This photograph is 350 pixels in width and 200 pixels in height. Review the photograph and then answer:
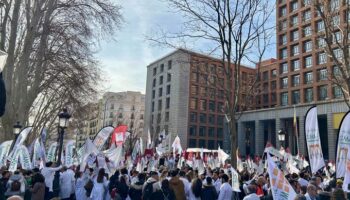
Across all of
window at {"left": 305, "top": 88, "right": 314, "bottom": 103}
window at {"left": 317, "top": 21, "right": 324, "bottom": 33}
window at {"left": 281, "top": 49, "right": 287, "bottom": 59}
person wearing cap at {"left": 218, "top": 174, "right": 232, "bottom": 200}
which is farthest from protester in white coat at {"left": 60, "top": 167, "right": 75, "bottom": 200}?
window at {"left": 281, "top": 49, "right": 287, "bottom": 59}

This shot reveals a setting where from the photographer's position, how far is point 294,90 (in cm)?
5753

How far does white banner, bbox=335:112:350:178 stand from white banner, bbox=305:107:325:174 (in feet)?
1.81

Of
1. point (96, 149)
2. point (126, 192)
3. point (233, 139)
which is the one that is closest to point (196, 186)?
point (126, 192)

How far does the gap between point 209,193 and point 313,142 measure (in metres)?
3.23

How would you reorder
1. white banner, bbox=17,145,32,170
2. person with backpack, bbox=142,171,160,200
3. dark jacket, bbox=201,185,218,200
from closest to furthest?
person with backpack, bbox=142,171,160,200, dark jacket, bbox=201,185,218,200, white banner, bbox=17,145,32,170

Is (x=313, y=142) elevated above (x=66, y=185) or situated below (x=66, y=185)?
above

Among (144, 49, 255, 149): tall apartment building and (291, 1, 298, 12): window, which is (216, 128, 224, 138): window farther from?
(291, 1, 298, 12): window

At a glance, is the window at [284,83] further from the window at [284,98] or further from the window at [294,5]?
the window at [294,5]

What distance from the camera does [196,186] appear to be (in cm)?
1008

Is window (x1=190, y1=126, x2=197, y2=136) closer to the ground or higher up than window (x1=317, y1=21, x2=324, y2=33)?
closer to the ground

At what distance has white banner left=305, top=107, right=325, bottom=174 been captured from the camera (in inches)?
332

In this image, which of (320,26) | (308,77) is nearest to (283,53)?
(308,77)

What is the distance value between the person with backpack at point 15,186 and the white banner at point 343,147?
7.60 metres

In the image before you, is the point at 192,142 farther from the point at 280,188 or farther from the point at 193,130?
the point at 280,188
